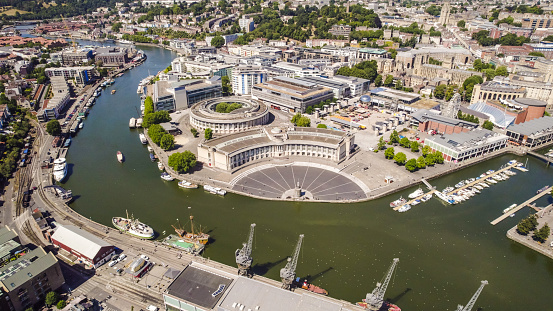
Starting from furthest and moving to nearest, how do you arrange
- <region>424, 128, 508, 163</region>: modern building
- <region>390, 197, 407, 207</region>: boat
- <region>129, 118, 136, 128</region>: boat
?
<region>129, 118, 136, 128</region>: boat
<region>424, 128, 508, 163</region>: modern building
<region>390, 197, 407, 207</region>: boat

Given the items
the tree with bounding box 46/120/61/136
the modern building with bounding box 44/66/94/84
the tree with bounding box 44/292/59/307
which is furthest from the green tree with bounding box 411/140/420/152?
the modern building with bounding box 44/66/94/84

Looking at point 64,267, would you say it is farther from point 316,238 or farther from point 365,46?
point 365,46

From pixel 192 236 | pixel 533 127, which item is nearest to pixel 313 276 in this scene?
pixel 192 236

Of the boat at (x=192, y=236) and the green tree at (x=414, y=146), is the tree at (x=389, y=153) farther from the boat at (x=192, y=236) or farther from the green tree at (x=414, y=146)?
the boat at (x=192, y=236)

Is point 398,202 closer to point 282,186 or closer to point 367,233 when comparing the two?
point 367,233

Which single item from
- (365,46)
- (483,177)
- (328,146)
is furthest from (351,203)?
(365,46)

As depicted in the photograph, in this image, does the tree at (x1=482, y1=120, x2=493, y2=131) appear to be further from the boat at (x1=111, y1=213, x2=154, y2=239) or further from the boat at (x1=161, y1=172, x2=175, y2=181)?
the boat at (x1=111, y1=213, x2=154, y2=239)
